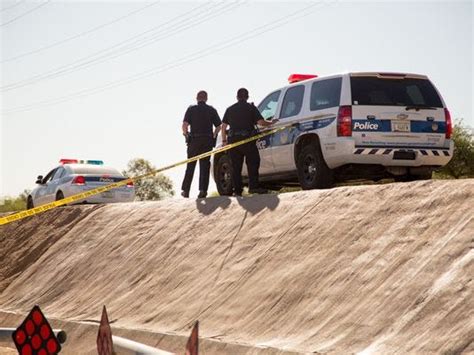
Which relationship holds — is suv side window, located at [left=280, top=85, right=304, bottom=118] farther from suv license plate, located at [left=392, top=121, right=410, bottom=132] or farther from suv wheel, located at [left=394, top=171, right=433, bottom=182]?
suv wheel, located at [left=394, top=171, right=433, bottom=182]

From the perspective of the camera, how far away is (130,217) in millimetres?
19438

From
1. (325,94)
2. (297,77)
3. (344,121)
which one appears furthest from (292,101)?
(344,121)

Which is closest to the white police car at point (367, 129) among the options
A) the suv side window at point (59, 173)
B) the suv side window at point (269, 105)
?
the suv side window at point (269, 105)

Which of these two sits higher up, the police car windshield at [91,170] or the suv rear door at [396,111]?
the suv rear door at [396,111]

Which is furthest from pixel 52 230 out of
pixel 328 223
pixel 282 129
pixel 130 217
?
pixel 328 223

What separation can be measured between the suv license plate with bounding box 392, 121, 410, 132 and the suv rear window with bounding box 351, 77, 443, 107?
0.95 ft

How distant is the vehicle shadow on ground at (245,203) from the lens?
50.1 feet

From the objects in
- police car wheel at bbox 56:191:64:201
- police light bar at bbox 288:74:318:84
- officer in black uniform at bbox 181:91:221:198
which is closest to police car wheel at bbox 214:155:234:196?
officer in black uniform at bbox 181:91:221:198

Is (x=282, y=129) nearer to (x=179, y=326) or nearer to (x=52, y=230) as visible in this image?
(x=179, y=326)

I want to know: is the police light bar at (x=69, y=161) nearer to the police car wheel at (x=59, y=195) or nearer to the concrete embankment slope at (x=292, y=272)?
the police car wheel at (x=59, y=195)

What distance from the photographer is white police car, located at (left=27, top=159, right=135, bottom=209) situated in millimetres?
24953

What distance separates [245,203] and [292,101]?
2.14 m

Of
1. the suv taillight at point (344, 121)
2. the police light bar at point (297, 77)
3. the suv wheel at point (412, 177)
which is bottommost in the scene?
the suv wheel at point (412, 177)

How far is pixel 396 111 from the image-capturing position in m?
15.6
